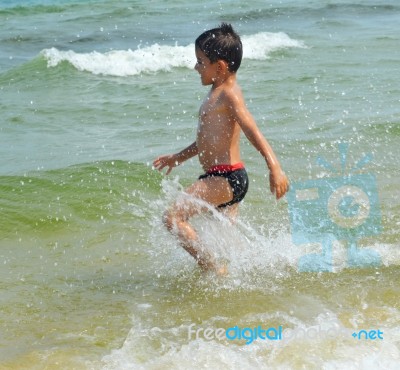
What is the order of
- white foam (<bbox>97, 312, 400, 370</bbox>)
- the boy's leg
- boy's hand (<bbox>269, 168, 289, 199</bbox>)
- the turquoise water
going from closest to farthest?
1. white foam (<bbox>97, 312, 400, 370</bbox>)
2. the turquoise water
3. boy's hand (<bbox>269, 168, 289, 199</bbox>)
4. the boy's leg

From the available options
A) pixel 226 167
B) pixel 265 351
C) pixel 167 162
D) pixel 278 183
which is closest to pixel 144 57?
pixel 167 162

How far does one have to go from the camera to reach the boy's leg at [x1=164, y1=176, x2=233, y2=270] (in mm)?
4664

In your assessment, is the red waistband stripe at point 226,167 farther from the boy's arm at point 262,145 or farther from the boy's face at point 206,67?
Answer: the boy's face at point 206,67

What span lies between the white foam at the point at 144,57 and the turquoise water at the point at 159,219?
6 centimetres

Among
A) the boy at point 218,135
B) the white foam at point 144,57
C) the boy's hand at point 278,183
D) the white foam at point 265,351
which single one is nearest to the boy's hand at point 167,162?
the boy at point 218,135

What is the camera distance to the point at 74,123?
31.2ft

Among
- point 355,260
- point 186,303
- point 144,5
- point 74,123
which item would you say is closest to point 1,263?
point 186,303

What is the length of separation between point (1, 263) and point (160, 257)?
1047 millimetres

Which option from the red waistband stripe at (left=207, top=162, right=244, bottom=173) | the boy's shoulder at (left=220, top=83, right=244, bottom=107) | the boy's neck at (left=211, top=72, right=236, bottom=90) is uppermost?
the boy's neck at (left=211, top=72, right=236, bottom=90)

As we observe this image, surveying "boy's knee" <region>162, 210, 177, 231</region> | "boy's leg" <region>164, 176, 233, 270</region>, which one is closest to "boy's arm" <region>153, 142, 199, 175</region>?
"boy's leg" <region>164, 176, 233, 270</region>

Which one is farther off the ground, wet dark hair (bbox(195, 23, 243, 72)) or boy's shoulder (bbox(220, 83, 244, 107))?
wet dark hair (bbox(195, 23, 243, 72))

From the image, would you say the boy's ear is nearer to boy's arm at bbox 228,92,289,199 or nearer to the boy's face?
the boy's face

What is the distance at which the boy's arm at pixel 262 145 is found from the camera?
445 centimetres

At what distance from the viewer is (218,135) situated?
4.75 meters
